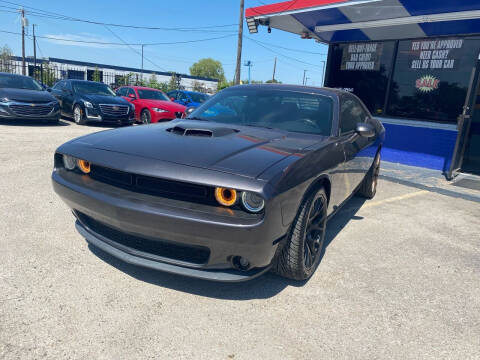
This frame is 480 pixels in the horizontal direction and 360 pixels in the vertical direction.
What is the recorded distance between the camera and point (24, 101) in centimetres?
938

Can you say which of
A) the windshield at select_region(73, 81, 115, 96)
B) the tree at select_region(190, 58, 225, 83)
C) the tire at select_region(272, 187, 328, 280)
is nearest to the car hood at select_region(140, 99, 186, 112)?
the windshield at select_region(73, 81, 115, 96)

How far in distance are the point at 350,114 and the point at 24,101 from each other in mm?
8928

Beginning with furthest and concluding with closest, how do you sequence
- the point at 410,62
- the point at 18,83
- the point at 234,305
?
the point at 18,83 → the point at 410,62 → the point at 234,305

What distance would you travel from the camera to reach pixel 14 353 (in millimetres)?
1771

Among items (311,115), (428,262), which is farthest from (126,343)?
(428,262)

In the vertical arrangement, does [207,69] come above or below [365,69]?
above

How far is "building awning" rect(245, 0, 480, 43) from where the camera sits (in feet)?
21.4

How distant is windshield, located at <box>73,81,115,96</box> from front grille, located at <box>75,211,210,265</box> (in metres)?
10.5

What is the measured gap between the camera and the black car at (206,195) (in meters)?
2.01

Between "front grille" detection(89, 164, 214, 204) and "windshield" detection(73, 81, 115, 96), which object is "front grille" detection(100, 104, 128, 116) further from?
"front grille" detection(89, 164, 214, 204)

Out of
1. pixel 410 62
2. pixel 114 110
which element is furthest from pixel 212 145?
pixel 114 110

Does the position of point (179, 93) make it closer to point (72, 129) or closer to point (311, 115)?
point (72, 129)

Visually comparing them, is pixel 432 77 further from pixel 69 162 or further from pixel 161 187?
pixel 69 162

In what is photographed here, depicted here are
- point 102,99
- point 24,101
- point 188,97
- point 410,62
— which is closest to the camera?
point 410,62
